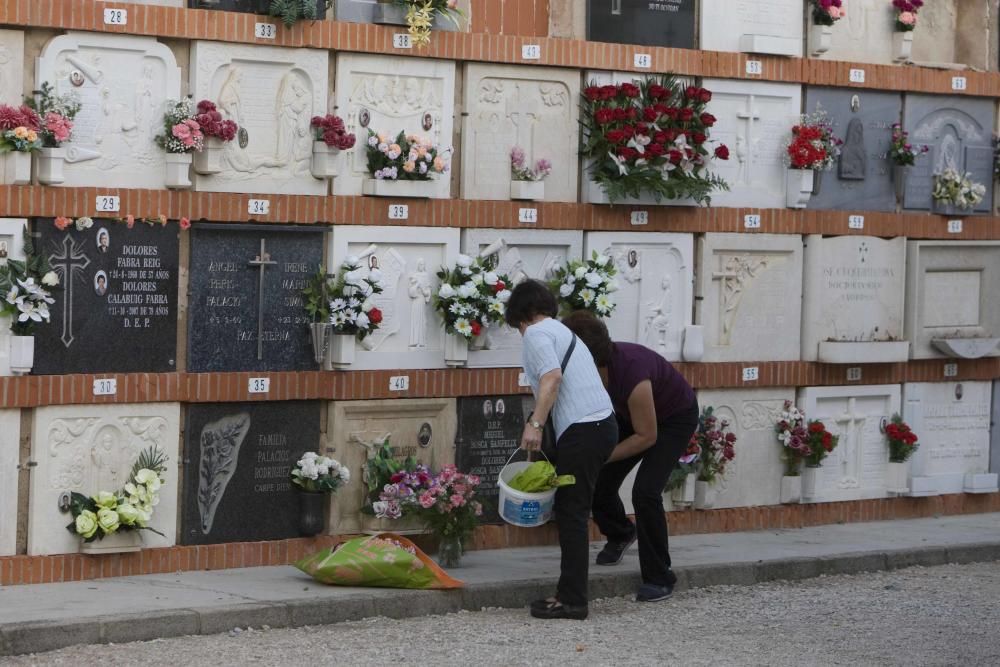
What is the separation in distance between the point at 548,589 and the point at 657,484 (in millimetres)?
770

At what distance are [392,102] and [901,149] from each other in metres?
3.97

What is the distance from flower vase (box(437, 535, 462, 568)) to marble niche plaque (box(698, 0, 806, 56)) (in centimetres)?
374

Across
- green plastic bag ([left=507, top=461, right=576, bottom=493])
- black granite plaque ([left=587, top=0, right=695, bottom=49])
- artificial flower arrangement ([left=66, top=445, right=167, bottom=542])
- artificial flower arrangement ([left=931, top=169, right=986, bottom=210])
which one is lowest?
artificial flower arrangement ([left=66, top=445, right=167, bottom=542])

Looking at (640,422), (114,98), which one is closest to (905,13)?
(640,422)

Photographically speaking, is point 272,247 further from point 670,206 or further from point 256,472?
point 670,206

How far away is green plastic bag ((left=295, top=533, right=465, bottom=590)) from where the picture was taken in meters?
9.00

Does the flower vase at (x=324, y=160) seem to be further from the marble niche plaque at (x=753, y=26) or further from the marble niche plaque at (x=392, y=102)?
the marble niche plaque at (x=753, y=26)

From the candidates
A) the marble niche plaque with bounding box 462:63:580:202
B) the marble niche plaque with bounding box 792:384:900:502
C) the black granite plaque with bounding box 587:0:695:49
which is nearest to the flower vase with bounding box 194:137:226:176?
the marble niche plaque with bounding box 462:63:580:202

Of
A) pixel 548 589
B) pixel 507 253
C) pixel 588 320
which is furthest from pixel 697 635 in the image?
pixel 507 253

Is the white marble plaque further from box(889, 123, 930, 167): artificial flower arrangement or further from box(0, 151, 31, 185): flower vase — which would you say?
box(0, 151, 31, 185): flower vase

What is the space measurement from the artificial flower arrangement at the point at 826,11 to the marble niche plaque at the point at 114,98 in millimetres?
4634

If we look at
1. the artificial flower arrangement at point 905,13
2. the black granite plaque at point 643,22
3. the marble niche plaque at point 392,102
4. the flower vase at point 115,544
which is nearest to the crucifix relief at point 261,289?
the marble niche plaque at point 392,102

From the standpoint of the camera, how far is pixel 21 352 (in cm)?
893

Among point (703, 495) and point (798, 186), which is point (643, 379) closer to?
point (703, 495)
